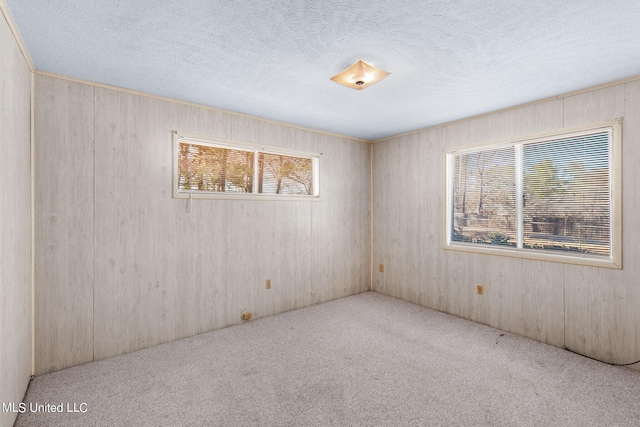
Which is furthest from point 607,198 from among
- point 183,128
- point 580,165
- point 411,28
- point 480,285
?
point 183,128

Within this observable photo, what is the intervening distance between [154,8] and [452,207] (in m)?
3.59

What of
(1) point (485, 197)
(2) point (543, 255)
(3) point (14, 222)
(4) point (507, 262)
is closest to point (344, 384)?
(4) point (507, 262)

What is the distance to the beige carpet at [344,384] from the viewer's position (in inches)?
75.8

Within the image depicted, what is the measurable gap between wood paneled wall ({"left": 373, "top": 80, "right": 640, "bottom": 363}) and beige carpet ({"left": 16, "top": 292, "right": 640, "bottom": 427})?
253mm

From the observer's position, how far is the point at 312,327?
3379mm

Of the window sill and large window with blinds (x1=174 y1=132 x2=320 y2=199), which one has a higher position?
large window with blinds (x1=174 y1=132 x2=320 y2=199)

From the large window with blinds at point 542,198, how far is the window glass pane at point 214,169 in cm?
257

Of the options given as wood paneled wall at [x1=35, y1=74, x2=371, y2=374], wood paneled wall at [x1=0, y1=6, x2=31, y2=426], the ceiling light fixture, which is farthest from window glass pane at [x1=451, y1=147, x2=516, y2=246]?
wood paneled wall at [x1=0, y1=6, x2=31, y2=426]

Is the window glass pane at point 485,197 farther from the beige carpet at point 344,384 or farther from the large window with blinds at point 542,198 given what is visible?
the beige carpet at point 344,384

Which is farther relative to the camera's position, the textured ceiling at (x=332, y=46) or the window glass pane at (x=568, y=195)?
the window glass pane at (x=568, y=195)

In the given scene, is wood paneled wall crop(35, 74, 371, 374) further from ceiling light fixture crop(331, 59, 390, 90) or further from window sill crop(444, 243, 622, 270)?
window sill crop(444, 243, 622, 270)

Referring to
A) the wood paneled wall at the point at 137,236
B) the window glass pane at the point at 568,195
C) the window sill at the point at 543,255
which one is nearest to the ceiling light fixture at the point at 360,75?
the wood paneled wall at the point at 137,236

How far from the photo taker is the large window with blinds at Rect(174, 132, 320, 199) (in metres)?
3.17

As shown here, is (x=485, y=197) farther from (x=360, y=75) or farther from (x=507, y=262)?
(x=360, y=75)
